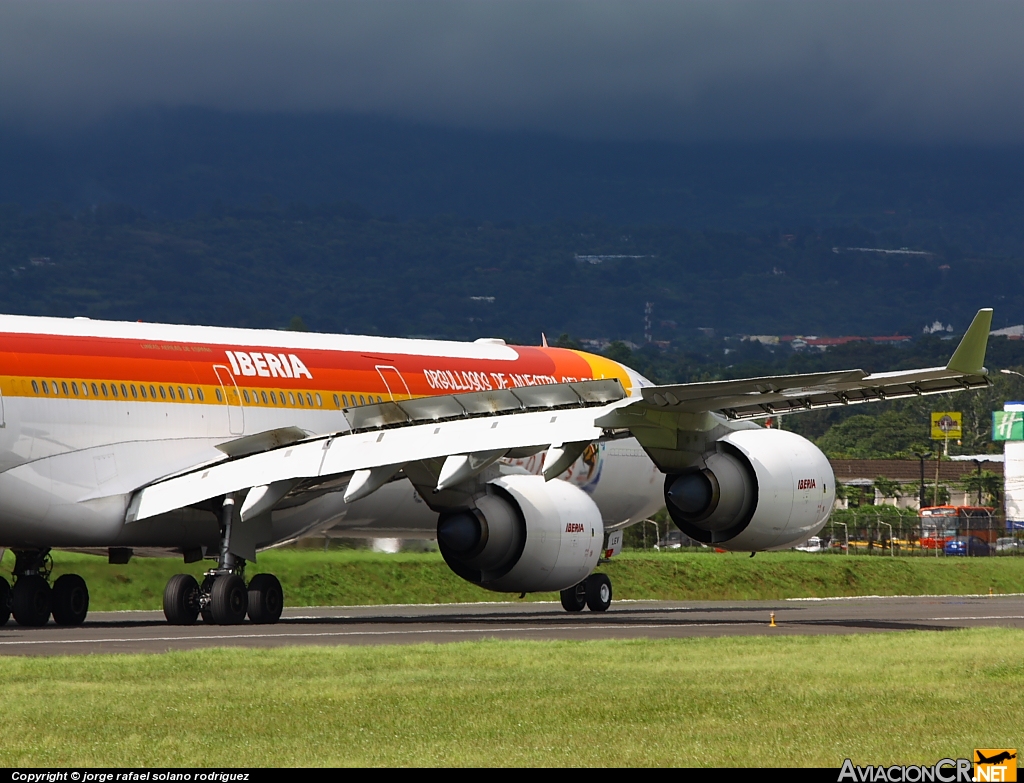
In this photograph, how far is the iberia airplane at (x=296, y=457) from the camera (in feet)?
71.2

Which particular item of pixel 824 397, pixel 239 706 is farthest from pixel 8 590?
pixel 239 706

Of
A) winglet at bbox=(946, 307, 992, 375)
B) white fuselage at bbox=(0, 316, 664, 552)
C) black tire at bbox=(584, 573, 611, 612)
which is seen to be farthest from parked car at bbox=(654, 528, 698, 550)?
winglet at bbox=(946, 307, 992, 375)

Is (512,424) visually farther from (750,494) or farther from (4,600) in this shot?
(4,600)

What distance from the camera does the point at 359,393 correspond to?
27.4 m

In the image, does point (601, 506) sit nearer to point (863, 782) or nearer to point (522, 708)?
point (522, 708)

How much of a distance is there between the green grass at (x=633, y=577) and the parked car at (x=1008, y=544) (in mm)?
20834

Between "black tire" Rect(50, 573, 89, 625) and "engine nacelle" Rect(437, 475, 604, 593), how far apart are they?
252 inches

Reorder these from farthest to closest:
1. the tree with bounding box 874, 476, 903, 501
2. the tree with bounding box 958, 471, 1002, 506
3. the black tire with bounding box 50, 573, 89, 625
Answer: the tree with bounding box 958, 471, 1002, 506 < the tree with bounding box 874, 476, 903, 501 < the black tire with bounding box 50, 573, 89, 625

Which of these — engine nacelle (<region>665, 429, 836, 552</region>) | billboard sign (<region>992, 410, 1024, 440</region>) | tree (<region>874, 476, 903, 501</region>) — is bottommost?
engine nacelle (<region>665, 429, 836, 552</region>)

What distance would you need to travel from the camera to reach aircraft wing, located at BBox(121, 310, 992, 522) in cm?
2072

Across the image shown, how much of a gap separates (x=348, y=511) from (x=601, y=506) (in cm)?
558

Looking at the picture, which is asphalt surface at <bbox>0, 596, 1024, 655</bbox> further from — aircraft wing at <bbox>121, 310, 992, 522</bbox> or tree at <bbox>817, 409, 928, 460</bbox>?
tree at <bbox>817, 409, 928, 460</bbox>

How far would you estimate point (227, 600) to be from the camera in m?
23.5

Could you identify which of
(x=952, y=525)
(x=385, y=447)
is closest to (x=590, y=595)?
(x=385, y=447)
